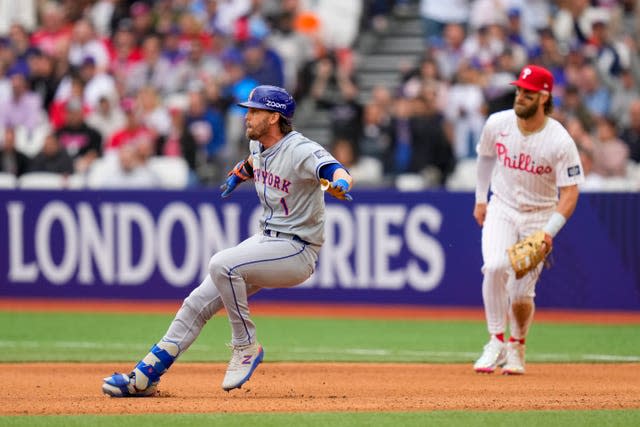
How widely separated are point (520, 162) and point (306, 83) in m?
9.26

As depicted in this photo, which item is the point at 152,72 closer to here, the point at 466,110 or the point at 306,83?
the point at 306,83

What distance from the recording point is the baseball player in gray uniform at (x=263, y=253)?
827 centimetres

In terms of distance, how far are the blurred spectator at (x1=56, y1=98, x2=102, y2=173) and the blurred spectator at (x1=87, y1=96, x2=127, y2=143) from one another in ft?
0.82

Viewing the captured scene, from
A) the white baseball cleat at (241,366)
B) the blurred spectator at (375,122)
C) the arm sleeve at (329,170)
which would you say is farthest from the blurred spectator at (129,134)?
the arm sleeve at (329,170)

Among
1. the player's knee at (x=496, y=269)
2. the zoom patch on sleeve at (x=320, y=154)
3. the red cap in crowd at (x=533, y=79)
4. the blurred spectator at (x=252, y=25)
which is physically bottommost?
the player's knee at (x=496, y=269)

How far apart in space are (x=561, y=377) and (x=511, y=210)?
137cm

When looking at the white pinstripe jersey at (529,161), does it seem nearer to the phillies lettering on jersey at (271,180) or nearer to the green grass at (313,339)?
the green grass at (313,339)

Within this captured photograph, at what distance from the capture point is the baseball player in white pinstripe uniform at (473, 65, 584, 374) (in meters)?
9.60

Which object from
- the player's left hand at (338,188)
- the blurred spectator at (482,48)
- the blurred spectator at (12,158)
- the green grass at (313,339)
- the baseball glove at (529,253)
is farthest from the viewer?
the blurred spectator at (12,158)

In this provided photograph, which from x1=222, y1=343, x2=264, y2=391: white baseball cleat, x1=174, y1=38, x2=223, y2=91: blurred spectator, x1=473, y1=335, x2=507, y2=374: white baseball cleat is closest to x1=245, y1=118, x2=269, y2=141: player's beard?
x1=222, y1=343, x2=264, y2=391: white baseball cleat

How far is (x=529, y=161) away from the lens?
32.0 ft

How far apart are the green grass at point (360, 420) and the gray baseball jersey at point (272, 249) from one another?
0.95 m

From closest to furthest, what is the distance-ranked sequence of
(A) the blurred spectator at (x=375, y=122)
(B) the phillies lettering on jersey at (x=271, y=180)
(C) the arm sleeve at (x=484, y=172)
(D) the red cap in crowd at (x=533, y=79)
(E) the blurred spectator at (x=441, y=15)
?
(B) the phillies lettering on jersey at (x=271, y=180)
(D) the red cap in crowd at (x=533, y=79)
(C) the arm sleeve at (x=484, y=172)
(A) the blurred spectator at (x=375, y=122)
(E) the blurred spectator at (x=441, y=15)

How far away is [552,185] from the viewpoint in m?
9.83
